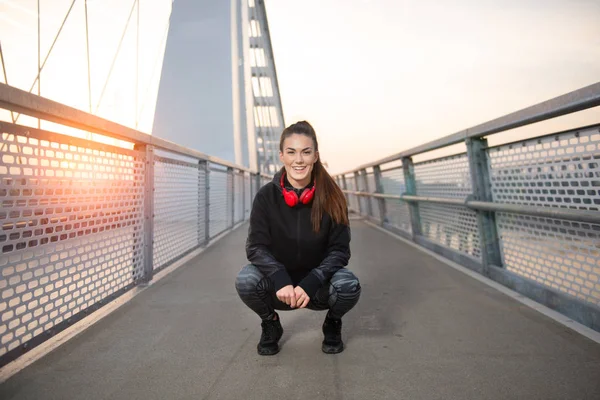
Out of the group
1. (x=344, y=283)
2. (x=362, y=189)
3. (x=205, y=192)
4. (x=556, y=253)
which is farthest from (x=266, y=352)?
(x=362, y=189)

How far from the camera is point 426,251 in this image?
3.18m

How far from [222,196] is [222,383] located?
363 cm

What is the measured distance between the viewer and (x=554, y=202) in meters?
1.55

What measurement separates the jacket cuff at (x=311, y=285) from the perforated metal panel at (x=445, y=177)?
1695 millimetres

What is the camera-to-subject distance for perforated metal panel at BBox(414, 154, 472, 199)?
2.42 metres

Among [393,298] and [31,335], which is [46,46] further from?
[393,298]

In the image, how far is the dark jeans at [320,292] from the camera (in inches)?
48.0

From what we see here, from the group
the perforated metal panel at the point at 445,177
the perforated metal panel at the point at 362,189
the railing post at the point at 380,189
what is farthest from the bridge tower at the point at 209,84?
the perforated metal panel at the point at 445,177

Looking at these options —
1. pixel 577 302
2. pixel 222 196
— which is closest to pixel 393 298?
pixel 577 302

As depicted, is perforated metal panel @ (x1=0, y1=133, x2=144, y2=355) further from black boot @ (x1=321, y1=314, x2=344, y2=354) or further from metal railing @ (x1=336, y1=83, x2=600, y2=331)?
metal railing @ (x1=336, y1=83, x2=600, y2=331)

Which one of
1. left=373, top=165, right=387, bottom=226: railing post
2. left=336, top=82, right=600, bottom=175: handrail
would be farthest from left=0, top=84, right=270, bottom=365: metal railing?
left=373, top=165, right=387, bottom=226: railing post

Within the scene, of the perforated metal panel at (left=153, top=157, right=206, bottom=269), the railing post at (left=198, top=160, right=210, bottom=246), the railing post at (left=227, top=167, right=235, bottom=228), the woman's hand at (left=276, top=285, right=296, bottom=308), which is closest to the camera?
the woman's hand at (left=276, top=285, right=296, bottom=308)

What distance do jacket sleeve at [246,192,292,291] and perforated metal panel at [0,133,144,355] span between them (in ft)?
2.59

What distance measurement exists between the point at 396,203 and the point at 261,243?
11.6 ft
